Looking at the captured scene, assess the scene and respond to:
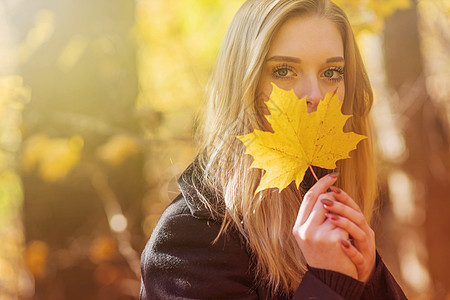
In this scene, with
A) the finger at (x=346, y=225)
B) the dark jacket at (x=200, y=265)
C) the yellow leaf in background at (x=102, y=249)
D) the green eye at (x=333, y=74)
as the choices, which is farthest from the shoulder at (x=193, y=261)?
the yellow leaf in background at (x=102, y=249)

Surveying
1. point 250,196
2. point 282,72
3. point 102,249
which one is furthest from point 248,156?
point 102,249

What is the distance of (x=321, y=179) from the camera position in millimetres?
1243

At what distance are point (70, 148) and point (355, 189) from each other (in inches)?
87.3

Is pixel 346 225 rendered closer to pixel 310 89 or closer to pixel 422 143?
pixel 310 89

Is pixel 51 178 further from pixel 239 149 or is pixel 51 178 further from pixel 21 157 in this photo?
pixel 239 149

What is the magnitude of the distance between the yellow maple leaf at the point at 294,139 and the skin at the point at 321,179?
0.08 meters

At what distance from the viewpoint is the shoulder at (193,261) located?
1.38 m

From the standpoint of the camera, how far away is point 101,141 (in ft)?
10.8

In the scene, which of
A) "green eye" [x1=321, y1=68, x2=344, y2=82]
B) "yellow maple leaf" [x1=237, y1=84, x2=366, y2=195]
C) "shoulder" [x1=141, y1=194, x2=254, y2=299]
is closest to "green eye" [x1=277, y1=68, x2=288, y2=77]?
"green eye" [x1=321, y1=68, x2=344, y2=82]

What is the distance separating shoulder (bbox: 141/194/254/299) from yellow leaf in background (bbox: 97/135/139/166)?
6.25ft

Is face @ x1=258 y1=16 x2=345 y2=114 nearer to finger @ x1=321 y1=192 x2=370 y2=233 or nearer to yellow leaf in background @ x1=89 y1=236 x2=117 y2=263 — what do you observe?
finger @ x1=321 y1=192 x2=370 y2=233

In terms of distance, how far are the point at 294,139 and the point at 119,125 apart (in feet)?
7.79

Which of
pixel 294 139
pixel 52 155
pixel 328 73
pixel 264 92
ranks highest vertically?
pixel 328 73

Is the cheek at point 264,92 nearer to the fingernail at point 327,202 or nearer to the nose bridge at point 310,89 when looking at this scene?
the nose bridge at point 310,89
